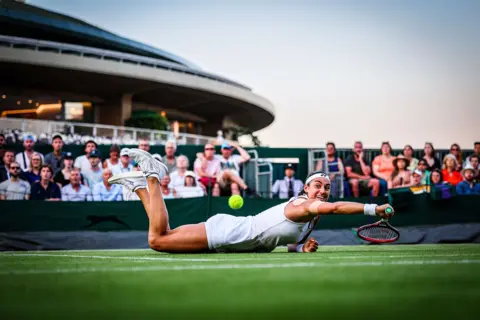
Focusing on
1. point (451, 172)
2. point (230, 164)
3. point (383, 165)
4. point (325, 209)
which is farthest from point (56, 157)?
point (325, 209)

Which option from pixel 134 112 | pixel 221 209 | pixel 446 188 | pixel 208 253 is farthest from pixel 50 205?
pixel 134 112

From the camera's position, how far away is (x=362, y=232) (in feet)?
24.5

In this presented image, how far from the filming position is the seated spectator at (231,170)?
13.6m

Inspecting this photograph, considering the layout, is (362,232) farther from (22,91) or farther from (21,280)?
(22,91)

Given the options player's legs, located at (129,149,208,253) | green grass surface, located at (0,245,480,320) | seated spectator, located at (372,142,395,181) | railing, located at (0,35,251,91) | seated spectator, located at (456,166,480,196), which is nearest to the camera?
green grass surface, located at (0,245,480,320)

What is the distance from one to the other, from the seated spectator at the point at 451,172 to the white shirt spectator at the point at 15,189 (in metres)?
9.05

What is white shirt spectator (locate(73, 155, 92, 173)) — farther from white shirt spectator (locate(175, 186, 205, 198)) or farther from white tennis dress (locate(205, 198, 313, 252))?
white tennis dress (locate(205, 198, 313, 252))

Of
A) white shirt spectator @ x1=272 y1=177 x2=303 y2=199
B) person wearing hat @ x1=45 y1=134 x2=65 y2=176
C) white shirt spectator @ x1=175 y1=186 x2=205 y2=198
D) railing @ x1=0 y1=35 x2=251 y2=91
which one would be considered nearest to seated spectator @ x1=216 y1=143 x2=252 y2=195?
white shirt spectator @ x1=175 y1=186 x2=205 y2=198

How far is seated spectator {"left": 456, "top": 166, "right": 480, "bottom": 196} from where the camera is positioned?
13844mm

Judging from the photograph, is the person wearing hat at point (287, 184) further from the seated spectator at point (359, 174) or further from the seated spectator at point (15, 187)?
the seated spectator at point (15, 187)

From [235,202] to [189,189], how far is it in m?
1.67

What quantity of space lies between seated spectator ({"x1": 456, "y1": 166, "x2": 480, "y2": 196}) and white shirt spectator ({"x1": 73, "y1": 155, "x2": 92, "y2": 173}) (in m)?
8.04

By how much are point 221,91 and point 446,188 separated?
3313 cm

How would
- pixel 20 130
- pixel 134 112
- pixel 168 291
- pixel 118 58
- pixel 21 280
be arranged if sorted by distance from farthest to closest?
pixel 134 112 → pixel 118 58 → pixel 20 130 → pixel 21 280 → pixel 168 291
